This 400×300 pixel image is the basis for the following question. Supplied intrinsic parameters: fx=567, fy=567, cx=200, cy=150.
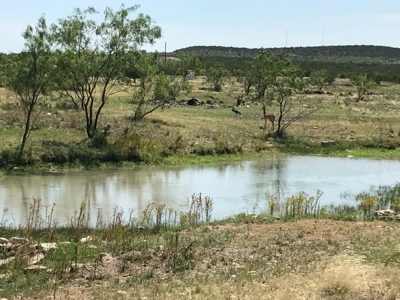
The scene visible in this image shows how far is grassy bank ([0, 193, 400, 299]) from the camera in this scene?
8724mm

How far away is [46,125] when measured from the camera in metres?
30.6

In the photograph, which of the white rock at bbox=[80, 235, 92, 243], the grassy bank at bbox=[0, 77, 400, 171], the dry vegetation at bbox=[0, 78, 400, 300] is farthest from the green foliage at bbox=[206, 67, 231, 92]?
the white rock at bbox=[80, 235, 92, 243]

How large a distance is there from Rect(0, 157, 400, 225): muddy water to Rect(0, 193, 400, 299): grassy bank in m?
3.46

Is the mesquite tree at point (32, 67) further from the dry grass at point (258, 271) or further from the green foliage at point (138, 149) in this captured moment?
the dry grass at point (258, 271)

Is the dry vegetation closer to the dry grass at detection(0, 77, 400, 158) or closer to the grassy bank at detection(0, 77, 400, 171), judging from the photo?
the grassy bank at detection(0, 77, 400, 171)

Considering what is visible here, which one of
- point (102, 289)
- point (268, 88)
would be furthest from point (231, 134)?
point (102, 289)

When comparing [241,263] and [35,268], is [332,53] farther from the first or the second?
[35,268]

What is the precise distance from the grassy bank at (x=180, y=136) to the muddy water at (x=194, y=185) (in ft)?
5.87

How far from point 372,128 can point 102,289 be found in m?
33.0

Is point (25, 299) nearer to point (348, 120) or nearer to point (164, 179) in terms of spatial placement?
point (164, 179)

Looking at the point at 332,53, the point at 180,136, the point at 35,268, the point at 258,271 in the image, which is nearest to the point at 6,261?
the point at 35,268

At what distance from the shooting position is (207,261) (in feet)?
35.3

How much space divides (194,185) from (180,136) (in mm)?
8673

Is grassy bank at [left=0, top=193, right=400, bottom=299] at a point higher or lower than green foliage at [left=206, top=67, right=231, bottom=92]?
lower
